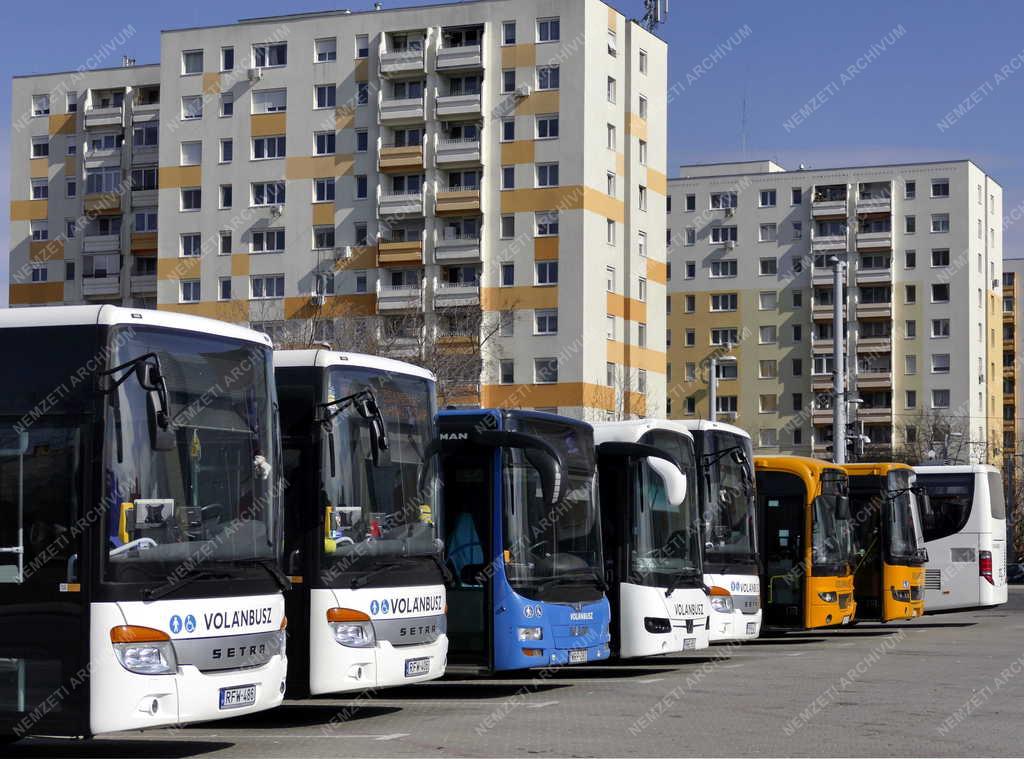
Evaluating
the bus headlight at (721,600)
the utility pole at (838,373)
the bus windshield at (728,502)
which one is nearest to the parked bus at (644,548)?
the bus headlight at (721,600)

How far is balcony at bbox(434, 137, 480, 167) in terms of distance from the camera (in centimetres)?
6581

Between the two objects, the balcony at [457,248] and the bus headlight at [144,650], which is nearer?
the bus headlight at [144,650]

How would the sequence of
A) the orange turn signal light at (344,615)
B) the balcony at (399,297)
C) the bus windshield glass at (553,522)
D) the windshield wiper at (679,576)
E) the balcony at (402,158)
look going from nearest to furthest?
the orange turn signal light at (344,615) → the bus windshield glass at (553,522) → the windshield wiper at (679,576) → the balcony at (399,297) → the balcony at (402,158)

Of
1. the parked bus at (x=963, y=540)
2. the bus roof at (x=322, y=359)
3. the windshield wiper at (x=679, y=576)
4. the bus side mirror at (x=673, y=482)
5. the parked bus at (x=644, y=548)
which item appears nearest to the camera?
the bus roof at (x=322, y=359)

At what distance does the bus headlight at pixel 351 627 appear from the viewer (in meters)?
12.9

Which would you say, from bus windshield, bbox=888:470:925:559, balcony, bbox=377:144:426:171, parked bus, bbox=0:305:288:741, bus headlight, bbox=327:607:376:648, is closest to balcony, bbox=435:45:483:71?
balcony, bbox=377:144:426:171

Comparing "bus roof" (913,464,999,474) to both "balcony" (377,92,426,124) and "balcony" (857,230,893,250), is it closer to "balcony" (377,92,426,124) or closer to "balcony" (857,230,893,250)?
"balcony" (377,92,426,124)

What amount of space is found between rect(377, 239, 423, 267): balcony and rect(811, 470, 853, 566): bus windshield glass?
42070 millimetres

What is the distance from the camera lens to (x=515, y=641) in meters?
15.7

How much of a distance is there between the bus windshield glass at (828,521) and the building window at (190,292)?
1889 inches

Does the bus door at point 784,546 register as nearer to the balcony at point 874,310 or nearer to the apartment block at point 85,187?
the apartment block at point 85,187

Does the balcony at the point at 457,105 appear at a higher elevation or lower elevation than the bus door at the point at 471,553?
higher

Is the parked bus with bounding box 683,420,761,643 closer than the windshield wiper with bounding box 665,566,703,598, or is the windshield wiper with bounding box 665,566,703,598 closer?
the windshield wiper with bounding box 665,566,703,598

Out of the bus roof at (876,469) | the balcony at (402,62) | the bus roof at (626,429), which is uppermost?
the balcony at (402,62)
